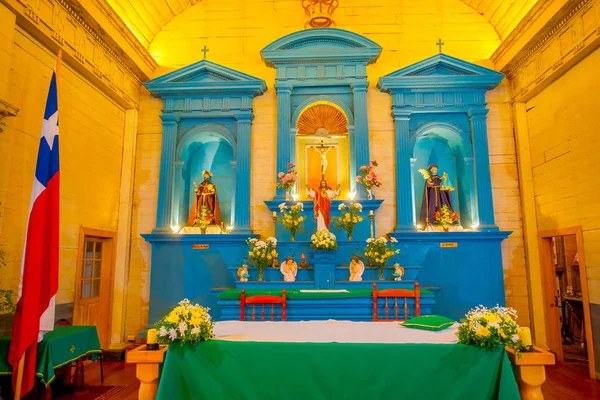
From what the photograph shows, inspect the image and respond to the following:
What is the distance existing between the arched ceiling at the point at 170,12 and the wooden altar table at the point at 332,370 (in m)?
6.98

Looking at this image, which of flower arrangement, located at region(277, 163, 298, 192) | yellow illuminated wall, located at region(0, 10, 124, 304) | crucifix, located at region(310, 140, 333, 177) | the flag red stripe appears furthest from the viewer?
crucifix, located at region(310, 140, 333, 177)

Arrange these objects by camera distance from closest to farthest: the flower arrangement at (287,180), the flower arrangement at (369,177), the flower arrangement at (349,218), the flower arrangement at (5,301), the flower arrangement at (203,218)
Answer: the flower arrangement at (5,301) → the flower arrangement at (349,218) → the flower arrangement at (369,177) → the flower arrangement at (287,180) → the flower arrangement at (203,218)

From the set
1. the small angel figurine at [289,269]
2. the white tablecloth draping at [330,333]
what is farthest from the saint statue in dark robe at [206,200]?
the white tablecloth draping at [330,333]

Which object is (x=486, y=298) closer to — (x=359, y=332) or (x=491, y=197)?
(x=491, y=197)

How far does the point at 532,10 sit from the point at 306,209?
208 inches

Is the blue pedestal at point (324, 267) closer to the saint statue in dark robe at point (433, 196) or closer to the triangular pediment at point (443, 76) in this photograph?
the saint statue in dark robe at point (433, 196)

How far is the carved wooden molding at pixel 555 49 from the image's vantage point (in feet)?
19.6

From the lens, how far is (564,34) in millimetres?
6609

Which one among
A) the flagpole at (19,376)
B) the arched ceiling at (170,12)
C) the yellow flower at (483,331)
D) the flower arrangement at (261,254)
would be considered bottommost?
the flagpole at (19,376)

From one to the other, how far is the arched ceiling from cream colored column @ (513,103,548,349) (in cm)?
177

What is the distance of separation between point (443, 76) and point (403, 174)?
2.20 m

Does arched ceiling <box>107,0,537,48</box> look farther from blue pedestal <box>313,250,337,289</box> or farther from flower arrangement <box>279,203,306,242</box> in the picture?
blue pedestal <box>313,250,337,289</box>

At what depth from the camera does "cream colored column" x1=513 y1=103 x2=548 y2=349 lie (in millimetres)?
7649

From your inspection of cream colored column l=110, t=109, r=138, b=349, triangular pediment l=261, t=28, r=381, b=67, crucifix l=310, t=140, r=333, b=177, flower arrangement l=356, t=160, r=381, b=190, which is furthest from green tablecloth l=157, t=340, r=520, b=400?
triangular pediment l=261, t=28, r=381, b=67
